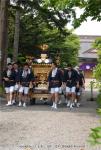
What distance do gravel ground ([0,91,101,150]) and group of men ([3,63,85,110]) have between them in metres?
3.44

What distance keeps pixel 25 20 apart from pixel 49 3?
1866 cm

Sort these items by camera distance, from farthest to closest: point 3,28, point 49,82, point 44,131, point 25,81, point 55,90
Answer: point 3,28, point 25,81, point 49,82, point 55,90, point 44,131

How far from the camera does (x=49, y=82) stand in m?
19.9

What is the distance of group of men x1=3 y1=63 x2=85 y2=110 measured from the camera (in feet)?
65.1

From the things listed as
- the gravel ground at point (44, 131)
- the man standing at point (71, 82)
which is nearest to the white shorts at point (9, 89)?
the man standing at point (71, 82)

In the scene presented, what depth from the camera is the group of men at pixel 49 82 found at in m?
19.8

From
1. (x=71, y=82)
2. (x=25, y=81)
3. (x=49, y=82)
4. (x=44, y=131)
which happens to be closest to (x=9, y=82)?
(x=25, y=81)

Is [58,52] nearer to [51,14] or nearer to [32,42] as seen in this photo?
[32,42]

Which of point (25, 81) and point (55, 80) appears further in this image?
point (25, 81)

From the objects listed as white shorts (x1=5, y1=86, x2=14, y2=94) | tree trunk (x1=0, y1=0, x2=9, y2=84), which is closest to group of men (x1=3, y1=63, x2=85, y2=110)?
white shorts (x1=5, y1=86, x2=14, y2=94)

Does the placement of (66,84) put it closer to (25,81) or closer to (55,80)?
(55,80)

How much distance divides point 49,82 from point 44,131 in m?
8.38

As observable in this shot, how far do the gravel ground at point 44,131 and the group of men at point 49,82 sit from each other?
11.3 feet

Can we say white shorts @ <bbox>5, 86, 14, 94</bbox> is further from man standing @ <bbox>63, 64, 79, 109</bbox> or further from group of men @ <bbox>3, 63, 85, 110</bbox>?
man standing @ <bbox>63, 64, 79, 109</bbox>
